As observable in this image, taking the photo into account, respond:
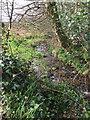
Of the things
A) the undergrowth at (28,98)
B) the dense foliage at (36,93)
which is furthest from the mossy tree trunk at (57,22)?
the undergrowth at (28,98)

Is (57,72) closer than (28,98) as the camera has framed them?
No

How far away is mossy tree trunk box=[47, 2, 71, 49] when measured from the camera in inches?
136

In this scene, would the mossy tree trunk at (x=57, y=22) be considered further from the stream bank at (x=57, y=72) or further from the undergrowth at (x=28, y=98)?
the undergrowth at (x=28, y=98)

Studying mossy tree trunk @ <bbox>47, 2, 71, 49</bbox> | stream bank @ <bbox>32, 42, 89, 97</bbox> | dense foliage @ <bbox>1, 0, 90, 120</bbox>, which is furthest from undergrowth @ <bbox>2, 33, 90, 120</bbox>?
mossy tree trunk @ <bbox>47, 2, 71, 49</bbox>

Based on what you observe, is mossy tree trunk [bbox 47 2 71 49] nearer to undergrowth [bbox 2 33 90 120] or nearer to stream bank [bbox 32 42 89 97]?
stream bank [bbox 32 42 89 97]

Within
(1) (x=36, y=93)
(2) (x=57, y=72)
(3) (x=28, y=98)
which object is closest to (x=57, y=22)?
(2) (x=57, y=72)

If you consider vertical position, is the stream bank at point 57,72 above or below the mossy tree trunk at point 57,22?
below

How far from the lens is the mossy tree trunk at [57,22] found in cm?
346

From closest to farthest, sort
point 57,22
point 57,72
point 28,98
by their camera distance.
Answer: point 28,98 → point 57,72 → point 57,22

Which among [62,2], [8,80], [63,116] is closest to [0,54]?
[8,80]

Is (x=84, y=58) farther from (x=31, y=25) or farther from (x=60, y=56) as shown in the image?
(x=31, y=25)

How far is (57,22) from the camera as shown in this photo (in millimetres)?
3600

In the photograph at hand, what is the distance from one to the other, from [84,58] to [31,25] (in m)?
2.51

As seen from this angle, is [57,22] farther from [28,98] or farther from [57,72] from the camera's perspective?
[28,98]
